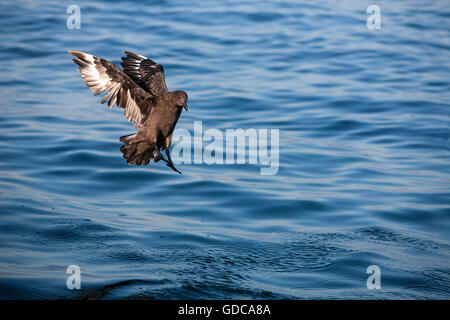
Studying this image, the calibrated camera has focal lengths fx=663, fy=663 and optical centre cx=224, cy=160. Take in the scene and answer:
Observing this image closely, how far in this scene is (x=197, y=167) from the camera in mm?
10438

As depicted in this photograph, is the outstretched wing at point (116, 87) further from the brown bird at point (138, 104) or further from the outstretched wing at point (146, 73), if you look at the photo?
the outstretched wing at point (146, 73)

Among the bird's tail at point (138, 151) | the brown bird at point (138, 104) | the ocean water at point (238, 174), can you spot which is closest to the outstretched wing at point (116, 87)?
the brown bird at point (138, 104)

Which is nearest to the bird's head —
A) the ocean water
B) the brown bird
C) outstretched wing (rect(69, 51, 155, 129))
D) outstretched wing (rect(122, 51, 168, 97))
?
the brown bird

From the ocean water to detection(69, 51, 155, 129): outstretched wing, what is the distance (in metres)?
1.71

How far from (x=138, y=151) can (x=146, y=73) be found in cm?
111

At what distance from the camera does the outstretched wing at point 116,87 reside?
6.70 meters

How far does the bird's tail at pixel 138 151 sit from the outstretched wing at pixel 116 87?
0.23 meters

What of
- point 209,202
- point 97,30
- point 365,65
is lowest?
point 209,202

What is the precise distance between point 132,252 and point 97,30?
35.2 ft

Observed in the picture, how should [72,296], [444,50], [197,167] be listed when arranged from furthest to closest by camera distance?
[444,50]
[197,167]
[72,296]

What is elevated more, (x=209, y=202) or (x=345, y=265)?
(x=209, y=202)
